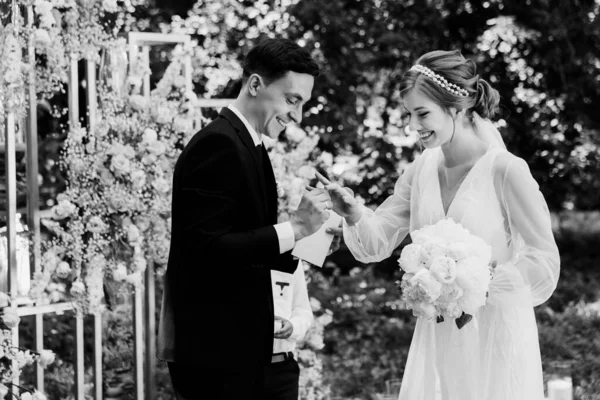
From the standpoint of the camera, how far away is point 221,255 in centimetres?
273

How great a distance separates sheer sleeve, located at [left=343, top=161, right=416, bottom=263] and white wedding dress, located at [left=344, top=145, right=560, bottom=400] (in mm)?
199

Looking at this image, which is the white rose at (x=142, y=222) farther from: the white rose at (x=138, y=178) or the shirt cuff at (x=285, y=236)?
the shirt cuff at (x=285, y=236)

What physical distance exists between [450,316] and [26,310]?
68.4 inches

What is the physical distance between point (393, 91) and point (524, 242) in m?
5.56

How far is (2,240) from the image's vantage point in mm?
3965

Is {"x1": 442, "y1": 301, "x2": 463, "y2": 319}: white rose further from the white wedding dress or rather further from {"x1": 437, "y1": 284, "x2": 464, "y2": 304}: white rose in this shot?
the white wedding dress

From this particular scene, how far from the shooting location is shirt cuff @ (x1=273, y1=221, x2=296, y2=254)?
2824 mm

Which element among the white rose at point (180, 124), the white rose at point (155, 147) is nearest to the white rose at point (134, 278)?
the white rose at point (155, 147)

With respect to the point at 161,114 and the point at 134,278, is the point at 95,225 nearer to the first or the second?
the point at 134,278

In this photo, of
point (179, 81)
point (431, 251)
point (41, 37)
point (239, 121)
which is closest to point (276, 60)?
point (239, 121)

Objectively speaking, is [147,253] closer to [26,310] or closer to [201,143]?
[26,310]

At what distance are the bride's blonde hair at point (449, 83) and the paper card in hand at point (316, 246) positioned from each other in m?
0.54

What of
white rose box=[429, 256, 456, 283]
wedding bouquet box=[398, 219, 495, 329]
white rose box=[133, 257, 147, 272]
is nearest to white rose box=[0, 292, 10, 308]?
white rose box=[133, 257, 147, 272]

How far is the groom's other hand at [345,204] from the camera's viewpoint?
132 inches
